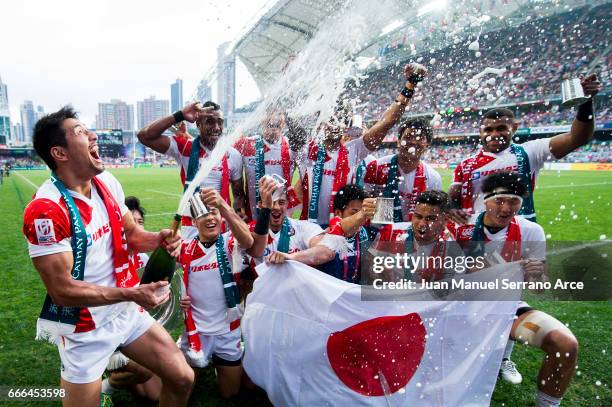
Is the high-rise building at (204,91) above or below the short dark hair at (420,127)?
above

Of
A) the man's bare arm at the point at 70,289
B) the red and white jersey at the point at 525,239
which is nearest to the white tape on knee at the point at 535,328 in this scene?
the red and white jersey at the point at 525,239

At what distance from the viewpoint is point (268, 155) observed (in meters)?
4.36

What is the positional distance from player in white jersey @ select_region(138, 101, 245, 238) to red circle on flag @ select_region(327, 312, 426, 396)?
6.31 ft

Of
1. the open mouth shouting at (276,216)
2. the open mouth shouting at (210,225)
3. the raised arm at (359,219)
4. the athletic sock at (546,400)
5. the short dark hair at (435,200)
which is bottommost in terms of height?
the athletic sock at (546,400)

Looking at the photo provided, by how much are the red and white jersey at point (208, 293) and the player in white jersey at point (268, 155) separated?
129 cm

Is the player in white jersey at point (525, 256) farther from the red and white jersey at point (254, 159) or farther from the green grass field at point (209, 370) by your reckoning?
the red and white jersey at point (254, 159)

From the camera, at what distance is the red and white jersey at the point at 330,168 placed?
4.13 metres

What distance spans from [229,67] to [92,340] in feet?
12.1

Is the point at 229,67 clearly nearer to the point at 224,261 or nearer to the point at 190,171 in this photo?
the point at 190,171

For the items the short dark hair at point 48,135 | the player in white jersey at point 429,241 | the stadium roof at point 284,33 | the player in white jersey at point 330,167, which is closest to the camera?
the short dark hair at point 48,135

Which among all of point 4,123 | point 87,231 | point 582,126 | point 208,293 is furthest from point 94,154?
point 4,123

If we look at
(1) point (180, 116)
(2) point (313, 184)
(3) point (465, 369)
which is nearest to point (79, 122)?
(1) point (180, 116)

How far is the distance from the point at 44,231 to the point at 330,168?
8.78 feet

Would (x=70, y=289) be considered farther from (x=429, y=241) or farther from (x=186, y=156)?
(x=429, y=241)
